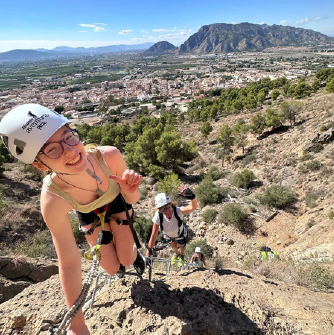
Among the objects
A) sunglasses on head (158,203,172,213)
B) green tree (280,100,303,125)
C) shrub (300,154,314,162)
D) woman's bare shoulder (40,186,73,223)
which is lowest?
shrub (300,154,314,162)

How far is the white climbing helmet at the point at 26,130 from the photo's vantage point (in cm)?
138

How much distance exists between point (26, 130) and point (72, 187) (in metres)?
0.54

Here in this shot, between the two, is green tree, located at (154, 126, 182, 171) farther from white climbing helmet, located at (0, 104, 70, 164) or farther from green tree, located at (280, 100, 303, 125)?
white climbing helmet, located at (0, 104, 70, 164)

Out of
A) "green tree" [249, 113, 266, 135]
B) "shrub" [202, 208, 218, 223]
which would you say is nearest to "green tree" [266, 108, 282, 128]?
"green tree" [249, 113, 266, 135]

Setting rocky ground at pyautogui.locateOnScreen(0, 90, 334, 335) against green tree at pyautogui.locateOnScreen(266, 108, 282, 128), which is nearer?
rocky ground at pyautogui.locateOnScreen(0, 90, 334, 335)

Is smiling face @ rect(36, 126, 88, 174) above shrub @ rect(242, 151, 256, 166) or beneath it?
above

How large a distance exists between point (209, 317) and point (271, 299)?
0.77 meters

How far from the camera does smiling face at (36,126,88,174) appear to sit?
4.81 feet

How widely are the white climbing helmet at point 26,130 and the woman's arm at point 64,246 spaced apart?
1.23 ft

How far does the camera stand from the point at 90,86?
115 meters

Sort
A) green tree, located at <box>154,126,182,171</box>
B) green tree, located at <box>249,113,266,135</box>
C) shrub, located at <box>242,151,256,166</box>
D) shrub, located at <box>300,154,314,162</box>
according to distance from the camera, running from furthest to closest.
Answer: green tree, located at <box>249,113,266,135</box> < green tree, located at <box>154,126,182,171</box> < shrub, located at <box>242,151,256,166</box> < shrub, located at <box>300,154,314,162</box>

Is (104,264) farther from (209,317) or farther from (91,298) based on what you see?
(209,317)

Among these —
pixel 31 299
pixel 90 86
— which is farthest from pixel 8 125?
pixel 90 86

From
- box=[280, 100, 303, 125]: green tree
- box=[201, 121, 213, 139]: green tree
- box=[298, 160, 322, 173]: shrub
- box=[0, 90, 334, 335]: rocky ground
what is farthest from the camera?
box=[201, 121, 213, 139]: green tree
